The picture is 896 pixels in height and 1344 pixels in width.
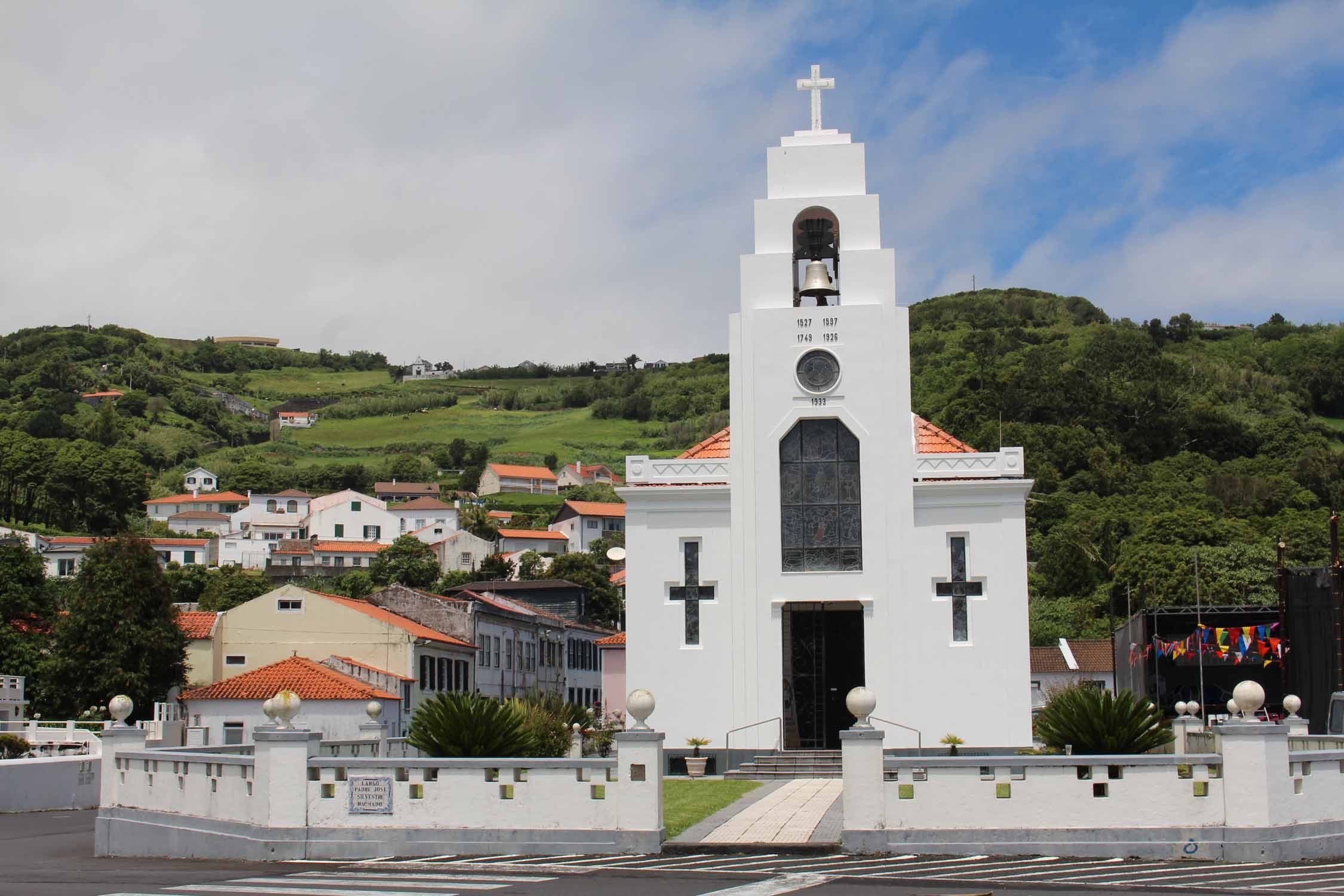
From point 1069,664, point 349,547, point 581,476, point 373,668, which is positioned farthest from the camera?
point 581,476

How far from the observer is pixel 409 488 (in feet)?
498

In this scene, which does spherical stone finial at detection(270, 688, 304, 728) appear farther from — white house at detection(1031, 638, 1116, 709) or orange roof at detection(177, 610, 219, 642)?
white house at detection(1031, 638, 1116, 709)

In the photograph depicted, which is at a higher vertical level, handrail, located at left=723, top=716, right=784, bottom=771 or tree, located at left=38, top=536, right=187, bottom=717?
tree, located at left=38, top=536, right=187, bottom=717

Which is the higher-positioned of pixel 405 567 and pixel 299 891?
pixel 405 567

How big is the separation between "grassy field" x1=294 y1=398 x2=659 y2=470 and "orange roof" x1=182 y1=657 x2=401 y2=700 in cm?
12122

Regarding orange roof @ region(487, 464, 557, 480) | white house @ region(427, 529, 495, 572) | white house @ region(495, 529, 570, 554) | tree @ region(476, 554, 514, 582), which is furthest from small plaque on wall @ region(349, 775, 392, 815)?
orange roof @ region(487, 464, 557, 480)

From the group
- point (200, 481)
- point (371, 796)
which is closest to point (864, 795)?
point (371, 796)

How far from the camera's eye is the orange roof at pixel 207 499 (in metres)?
140

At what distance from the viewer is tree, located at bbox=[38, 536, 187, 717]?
51.6 m

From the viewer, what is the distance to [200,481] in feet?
515

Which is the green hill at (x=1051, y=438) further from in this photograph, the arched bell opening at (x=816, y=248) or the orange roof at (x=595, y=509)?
the arched bell opening at (x=816, y=248)

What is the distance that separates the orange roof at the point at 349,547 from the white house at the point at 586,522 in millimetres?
17328

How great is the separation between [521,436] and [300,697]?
470 feet

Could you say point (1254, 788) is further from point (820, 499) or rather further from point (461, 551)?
point (461, 551)
